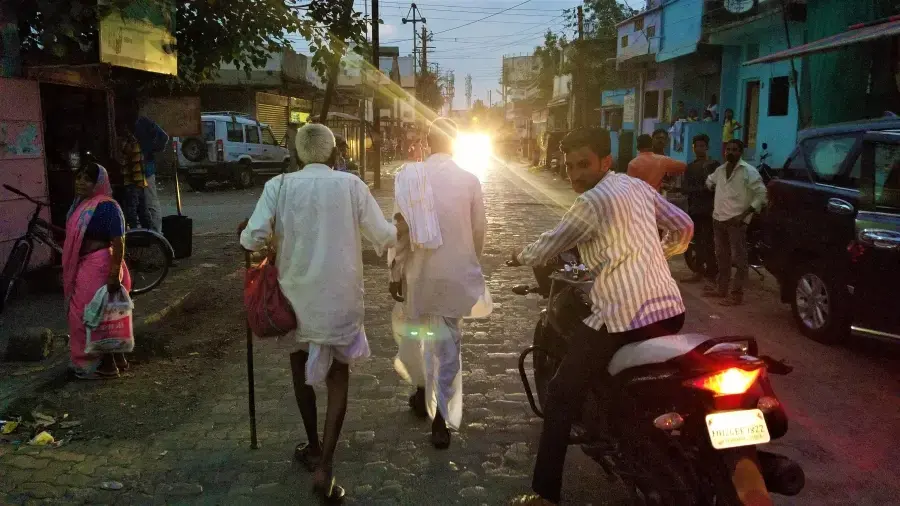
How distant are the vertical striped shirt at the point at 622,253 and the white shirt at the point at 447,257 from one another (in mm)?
1088

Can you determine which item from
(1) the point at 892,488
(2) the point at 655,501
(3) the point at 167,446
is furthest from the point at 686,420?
(3) the point at 167,446

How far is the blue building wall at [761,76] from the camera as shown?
15797 millimetres

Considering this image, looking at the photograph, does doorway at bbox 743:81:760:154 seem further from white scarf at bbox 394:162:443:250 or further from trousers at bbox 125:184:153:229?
white scarf at bbox 394:162:443:250

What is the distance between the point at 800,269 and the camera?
6.73m

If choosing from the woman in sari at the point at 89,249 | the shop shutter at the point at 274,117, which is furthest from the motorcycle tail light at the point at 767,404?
the shop shutter at the point at 274,117

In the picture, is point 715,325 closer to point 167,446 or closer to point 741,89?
point 167,446

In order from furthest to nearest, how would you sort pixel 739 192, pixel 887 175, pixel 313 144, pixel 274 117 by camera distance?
pixel 274 117, pixel 739 192, pixel 887 175, pixel 313 144

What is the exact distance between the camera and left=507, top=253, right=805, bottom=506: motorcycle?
8.89ft

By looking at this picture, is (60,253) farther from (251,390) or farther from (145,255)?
(251,390)

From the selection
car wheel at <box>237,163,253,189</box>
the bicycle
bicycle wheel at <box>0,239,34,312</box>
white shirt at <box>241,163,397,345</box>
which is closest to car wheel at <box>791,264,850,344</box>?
white shirt at <box>241,163,397,345</box>

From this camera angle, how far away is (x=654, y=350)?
2865 mm

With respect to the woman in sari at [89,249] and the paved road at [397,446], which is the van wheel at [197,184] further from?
the woman in sari at [89,249]

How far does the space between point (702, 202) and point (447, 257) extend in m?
5.59

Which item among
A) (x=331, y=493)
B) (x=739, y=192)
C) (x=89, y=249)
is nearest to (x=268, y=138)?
(x=739, y=192)
